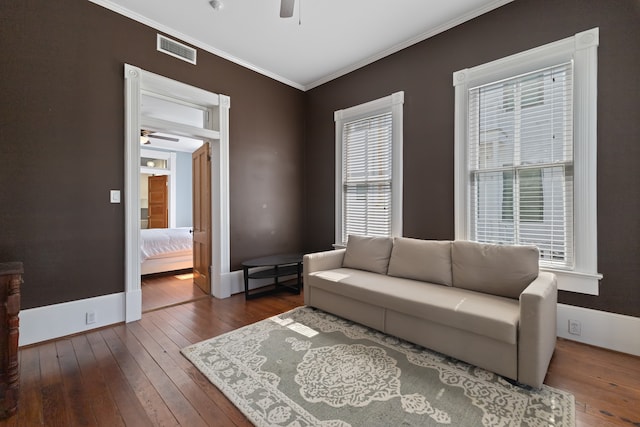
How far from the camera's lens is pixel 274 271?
4016 mm

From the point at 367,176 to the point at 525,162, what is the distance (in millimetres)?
1828

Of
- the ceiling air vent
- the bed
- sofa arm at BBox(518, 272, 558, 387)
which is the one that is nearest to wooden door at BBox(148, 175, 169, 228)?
the bed

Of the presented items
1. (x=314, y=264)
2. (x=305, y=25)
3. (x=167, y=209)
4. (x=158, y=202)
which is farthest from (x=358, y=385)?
(x=158, y=202)

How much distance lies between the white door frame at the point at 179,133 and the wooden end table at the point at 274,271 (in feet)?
1.08

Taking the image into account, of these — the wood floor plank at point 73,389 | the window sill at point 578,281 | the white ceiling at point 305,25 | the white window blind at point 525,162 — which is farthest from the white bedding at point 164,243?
the window sill at point 578,281

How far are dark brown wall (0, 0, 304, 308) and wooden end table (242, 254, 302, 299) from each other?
4.57 feet

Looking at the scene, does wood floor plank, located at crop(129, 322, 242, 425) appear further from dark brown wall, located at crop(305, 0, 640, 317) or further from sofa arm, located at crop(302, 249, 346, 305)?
dark brown wall, located at crop(305, 0, 640, 317)

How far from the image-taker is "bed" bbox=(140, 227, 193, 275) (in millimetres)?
4743

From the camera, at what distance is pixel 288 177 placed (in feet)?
15.3

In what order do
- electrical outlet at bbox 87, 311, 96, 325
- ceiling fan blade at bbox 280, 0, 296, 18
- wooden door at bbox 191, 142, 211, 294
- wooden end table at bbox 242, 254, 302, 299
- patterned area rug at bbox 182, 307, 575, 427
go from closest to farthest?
patterned area rug at bbox 182, 307, 575, 427 < ceiling fan blade at bbox 280, 0, 296, 18 < electrical outlet at bbox 87, 311, 96, 325 < wooden end table at bbox 242, 254, 302, 299 < wooden door at bbox 191, 142, 211, 294

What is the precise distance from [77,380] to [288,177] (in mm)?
3415

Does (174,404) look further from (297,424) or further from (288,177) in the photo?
(288,177)

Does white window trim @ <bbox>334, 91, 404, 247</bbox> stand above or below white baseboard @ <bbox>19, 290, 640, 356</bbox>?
above

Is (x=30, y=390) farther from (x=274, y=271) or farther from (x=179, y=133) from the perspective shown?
(x=179, y=133)
